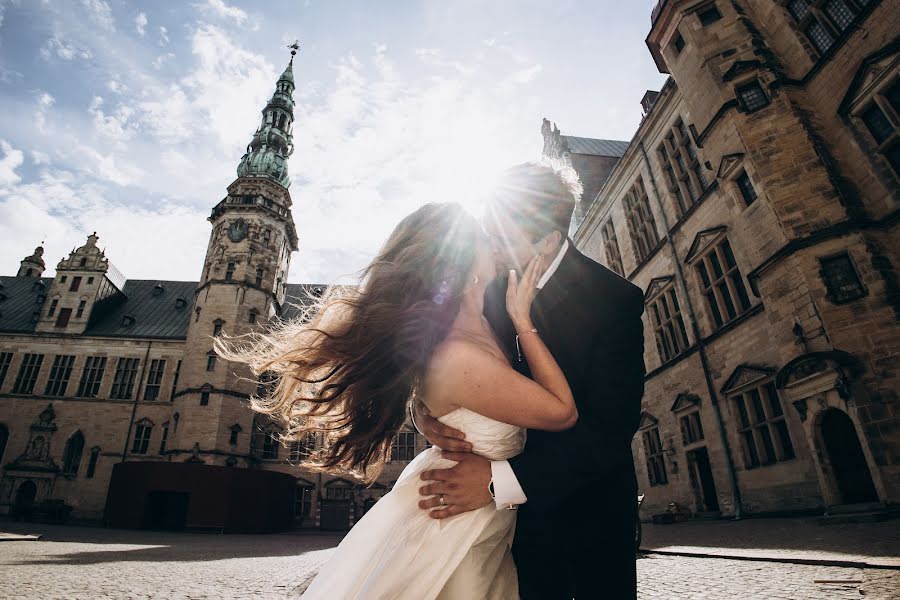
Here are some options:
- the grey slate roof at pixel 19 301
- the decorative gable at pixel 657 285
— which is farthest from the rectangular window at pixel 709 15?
the grey slate roof at pixel 19 301

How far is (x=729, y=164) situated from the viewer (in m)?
11.1

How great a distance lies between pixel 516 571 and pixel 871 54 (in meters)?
12.1

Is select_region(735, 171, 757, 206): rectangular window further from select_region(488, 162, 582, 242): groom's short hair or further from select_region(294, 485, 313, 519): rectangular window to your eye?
select_region(294, 485, 313, 519): rectangular window

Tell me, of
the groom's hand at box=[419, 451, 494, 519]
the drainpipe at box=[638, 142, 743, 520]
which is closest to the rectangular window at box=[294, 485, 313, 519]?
the drainpipe at box=[638, 142, 743, 520]

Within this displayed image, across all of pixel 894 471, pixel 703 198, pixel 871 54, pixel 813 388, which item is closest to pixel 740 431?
pixel 813 388

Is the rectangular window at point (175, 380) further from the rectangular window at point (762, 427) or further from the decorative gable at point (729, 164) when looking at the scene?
the decorative gable at point (729, 164)

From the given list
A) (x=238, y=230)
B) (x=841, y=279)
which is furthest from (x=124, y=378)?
(x=841, y=279)

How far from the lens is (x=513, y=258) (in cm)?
247

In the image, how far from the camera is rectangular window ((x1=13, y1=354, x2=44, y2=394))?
31.5 m

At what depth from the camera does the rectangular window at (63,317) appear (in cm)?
3353

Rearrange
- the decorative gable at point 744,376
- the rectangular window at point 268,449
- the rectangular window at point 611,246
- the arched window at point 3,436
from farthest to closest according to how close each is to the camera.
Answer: the arched window at point 3,436
the rectangular window at point 268,449
the rectangular window at point 611,246
the decorative gable at point 744,376

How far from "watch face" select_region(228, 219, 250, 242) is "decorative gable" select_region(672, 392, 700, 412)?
3026 centimetres

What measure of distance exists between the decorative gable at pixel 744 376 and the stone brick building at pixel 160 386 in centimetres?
2247

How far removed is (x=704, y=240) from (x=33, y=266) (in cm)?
6210
